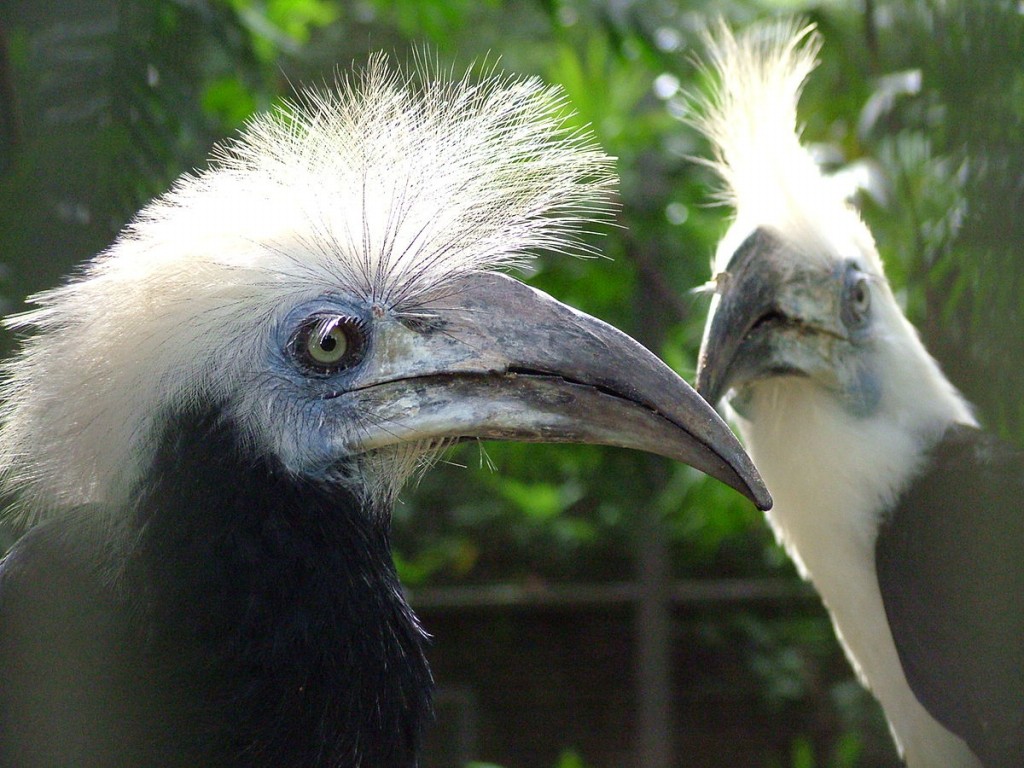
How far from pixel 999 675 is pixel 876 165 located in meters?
1.82

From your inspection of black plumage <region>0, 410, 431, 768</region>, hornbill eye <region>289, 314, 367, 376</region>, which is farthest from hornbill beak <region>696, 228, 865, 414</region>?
black plumage <region>0, 410, 431, 768</region>

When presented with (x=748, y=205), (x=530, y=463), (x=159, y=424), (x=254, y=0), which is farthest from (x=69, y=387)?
(x=530, y=463)

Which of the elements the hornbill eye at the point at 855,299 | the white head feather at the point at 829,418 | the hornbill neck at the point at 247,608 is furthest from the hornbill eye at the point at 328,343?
the hornbill eye at the point at 855,299

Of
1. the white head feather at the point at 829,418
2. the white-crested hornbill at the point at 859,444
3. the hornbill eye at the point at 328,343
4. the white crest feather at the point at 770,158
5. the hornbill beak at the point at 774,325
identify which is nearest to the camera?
the hornbill eye at the point at 328,343

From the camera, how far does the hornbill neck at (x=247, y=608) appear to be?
177 cm

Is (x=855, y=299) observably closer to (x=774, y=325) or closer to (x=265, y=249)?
(x=774, y=325)

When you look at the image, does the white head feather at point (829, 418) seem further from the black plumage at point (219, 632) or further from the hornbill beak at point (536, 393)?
the black plumage at point (219, 632)

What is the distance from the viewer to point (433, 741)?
6.36 meters

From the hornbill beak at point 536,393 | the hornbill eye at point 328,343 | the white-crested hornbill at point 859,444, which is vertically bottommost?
the white-crested hornbill at point 859,444

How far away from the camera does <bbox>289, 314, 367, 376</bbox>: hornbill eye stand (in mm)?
1897

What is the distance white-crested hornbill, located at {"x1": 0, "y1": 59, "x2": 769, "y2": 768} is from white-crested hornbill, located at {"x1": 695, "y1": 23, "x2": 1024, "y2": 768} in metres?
0.75

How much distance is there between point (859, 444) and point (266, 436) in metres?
1.50

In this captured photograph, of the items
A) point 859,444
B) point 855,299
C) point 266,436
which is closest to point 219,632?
point 266,436

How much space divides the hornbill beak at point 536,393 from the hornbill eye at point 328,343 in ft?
0.14
